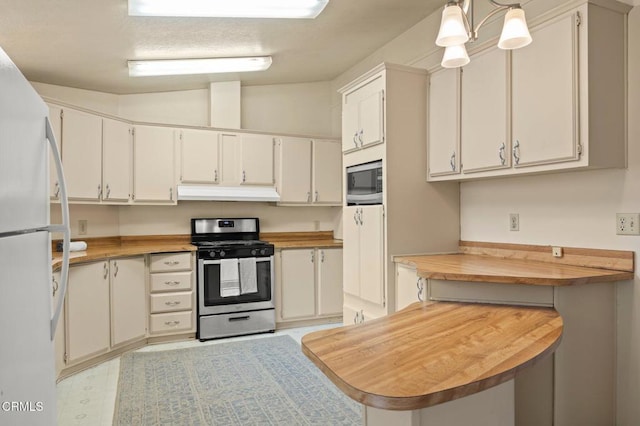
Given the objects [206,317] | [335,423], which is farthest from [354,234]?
[206,317]

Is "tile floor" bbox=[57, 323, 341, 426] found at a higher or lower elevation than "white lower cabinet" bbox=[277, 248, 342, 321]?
lower

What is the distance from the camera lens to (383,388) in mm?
1096

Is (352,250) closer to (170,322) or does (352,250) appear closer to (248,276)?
(248,276)

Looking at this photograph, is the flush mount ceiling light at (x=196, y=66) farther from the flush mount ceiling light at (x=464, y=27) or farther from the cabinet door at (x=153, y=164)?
the flush mount ceiling light at (x=464, y=27)

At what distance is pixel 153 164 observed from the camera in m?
4.30

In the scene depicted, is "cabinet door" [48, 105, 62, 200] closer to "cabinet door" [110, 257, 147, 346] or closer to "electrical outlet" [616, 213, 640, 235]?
"cabinet door" [110, 257, 147, 346]

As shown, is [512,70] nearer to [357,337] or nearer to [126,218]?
[357,337]

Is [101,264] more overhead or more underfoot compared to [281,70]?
more underfoot

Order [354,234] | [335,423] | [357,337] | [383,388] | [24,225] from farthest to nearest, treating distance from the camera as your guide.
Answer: [354,234]
[335,423]
[357,337]
[383,388]
[24,225]

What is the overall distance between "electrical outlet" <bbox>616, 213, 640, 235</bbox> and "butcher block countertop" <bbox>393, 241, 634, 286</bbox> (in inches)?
4.4

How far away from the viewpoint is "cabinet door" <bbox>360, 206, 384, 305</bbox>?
321 cm

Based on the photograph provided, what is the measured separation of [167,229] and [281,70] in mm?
2145

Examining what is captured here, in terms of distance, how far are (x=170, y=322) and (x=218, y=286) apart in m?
0.56

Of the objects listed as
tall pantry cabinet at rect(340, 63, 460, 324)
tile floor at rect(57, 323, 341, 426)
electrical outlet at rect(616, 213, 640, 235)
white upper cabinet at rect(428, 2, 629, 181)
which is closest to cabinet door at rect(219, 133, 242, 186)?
tall pantry cabinet at rect(340, 63, 460, 324)
